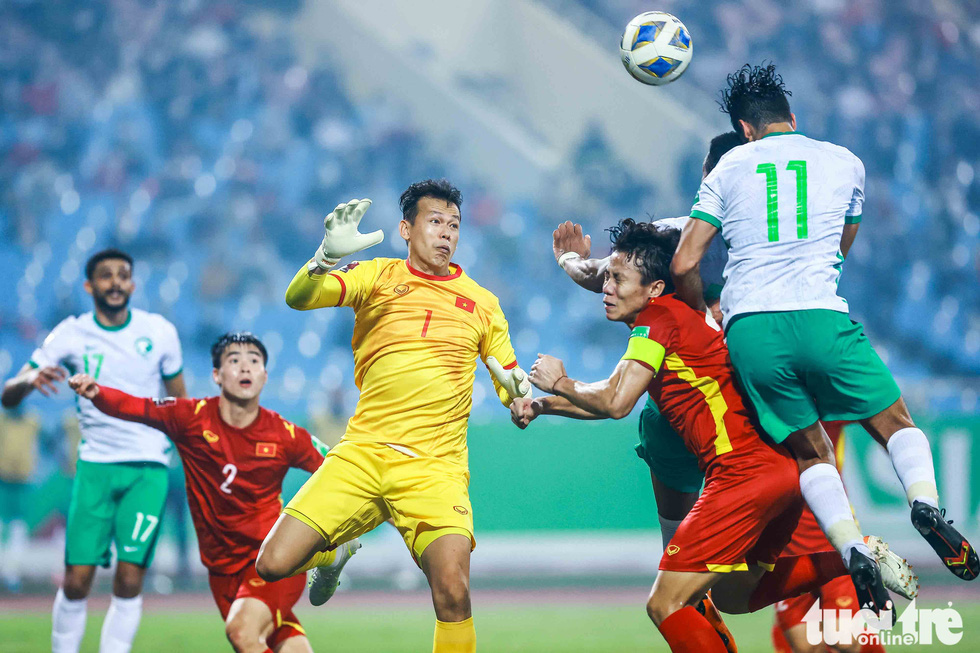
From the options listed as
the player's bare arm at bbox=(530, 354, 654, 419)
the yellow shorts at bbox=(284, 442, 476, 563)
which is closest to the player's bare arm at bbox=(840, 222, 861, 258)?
the player's bare arm at bbox=(530, 354, 654, 419)

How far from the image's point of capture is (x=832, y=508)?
162 inches

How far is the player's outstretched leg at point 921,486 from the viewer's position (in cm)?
387

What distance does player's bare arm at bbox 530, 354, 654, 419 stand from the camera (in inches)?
170

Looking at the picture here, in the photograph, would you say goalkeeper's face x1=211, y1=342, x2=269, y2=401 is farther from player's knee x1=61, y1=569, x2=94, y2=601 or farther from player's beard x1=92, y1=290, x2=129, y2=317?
player's knee x1=61, y1=569, x2=94, y2=601

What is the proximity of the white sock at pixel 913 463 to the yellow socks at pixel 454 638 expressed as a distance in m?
1.98

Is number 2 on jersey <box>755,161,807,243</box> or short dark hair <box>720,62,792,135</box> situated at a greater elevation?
short dark hair <box>720,62,792,135</box>

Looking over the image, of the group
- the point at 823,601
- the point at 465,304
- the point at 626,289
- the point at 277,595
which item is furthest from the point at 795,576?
the point at 277,595

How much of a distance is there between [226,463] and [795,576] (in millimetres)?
3043

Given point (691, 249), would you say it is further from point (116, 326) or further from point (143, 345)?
point (116, 326)

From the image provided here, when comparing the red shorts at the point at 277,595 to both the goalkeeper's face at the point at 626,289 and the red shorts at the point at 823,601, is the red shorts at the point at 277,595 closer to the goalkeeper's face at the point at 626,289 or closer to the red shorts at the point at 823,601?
the goalkeeper's face at the point at 626,289

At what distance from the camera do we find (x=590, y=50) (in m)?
18.3

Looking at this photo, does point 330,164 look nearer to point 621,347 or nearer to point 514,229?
point 514,229

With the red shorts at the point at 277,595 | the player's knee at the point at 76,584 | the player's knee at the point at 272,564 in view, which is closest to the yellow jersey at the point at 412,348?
the player's knee at the point at 272,564

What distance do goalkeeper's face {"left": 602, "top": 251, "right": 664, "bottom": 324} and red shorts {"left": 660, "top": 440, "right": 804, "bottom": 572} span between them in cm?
82
